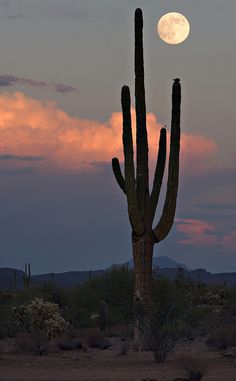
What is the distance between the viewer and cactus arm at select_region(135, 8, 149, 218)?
2686 centimetres

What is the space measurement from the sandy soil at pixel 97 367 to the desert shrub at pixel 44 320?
303 centimetres

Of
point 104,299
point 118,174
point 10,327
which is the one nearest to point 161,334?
point 118,174

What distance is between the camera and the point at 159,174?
27.9m

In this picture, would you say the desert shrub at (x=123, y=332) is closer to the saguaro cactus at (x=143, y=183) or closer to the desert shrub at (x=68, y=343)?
the saguaro cactus at (x=143, y=183)

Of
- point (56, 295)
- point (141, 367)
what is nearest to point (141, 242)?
point (141, 367)

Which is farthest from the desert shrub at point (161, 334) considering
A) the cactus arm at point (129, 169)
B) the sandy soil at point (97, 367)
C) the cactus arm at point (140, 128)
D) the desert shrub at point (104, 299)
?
the desert shrub at point (104, 299)

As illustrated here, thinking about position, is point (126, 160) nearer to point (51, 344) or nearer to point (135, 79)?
point (135, 79)

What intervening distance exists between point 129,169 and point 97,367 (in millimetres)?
7626

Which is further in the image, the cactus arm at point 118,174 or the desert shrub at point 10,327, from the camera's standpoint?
the desert shrub at point 10,327

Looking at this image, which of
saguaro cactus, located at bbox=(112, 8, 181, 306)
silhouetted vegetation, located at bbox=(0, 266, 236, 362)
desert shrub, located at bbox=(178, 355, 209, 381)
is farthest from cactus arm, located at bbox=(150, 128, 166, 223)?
desert shrub, located at bbox=(178, 355, 209, 381)

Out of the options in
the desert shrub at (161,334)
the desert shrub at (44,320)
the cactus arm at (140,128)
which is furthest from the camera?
the desert shrub at (44,320)

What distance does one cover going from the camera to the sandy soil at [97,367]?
18766 mm

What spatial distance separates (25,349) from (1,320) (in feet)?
22.3

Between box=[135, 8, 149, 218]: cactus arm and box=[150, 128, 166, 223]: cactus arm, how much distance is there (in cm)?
40
